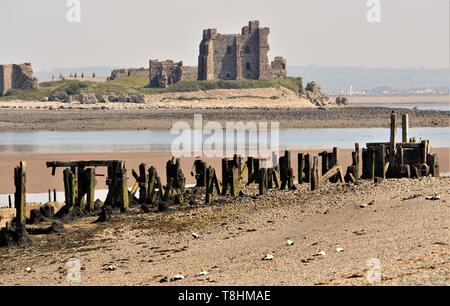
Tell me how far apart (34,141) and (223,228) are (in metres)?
32.3

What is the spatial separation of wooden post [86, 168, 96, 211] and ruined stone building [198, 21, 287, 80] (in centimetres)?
8163

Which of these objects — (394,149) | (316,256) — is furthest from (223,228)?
(394,149)

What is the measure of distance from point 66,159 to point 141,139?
1312 cm

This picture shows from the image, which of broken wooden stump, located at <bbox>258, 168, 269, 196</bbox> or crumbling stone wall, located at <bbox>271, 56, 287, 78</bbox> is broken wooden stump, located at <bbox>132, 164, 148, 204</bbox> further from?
crumbling stone wall, located at <bbox>271, 56, 287, 78</bbox>

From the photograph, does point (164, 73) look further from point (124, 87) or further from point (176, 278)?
point (176, 278)

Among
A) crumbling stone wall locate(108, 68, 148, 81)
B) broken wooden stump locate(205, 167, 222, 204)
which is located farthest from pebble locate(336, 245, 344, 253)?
crumbling stone wall locate(108, 68, 148, 81)

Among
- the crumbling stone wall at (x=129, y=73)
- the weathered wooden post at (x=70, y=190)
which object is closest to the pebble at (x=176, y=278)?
the weathered wooden post at (x=70, y=190)

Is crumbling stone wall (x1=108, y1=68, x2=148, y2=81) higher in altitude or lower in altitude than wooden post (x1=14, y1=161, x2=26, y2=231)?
higher

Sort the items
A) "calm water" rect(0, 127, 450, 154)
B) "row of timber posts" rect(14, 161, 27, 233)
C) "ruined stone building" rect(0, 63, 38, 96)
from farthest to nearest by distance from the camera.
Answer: "ruined stone building" rect(0, 63, 38, 96) → "calm water" rect(0, 127, 450, 154) → "row of timber posts" rect(14, 161, 27, 233)

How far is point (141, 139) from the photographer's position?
54.8 meters

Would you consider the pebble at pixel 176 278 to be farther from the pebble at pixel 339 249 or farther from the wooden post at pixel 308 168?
the wooden post at pixel 308 168

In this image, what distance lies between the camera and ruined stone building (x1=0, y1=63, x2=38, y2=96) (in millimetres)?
108938
